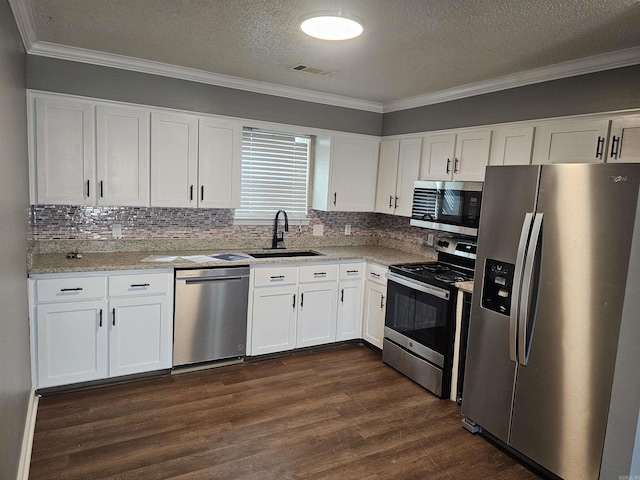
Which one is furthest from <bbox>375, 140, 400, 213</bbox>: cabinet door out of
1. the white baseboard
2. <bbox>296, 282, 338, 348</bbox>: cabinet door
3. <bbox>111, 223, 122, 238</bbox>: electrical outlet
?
the white baseboard

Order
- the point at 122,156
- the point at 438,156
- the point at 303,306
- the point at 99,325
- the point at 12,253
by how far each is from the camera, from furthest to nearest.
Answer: the point at 303,306 < the point at 438,156 < the point at 122,156 < the point at 99,325 < the point at 12,253

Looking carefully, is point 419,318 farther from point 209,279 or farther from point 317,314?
point 209,279

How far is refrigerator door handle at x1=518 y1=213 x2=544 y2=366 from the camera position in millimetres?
2381

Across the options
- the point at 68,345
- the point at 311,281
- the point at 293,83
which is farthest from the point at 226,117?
the point at 68,345

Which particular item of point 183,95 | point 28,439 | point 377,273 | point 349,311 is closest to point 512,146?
point 377,273

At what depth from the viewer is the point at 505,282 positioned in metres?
2.61

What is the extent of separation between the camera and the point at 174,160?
11.7ft

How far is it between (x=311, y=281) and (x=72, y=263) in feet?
6.39

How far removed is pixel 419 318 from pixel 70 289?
8.69ft

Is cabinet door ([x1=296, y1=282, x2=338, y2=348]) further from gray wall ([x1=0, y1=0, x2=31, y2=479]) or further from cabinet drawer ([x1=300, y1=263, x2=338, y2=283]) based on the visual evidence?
gray wall ([x1=0, y1=0, x2=31, y2=479])

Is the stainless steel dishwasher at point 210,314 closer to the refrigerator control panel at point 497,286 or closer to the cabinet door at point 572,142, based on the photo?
the refrigerator control panel at point 497,286

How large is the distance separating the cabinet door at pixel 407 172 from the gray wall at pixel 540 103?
0.17 meters

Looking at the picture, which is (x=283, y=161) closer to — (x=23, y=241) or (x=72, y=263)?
(x=72, y=263)

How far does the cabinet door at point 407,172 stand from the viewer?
4.10 meters
